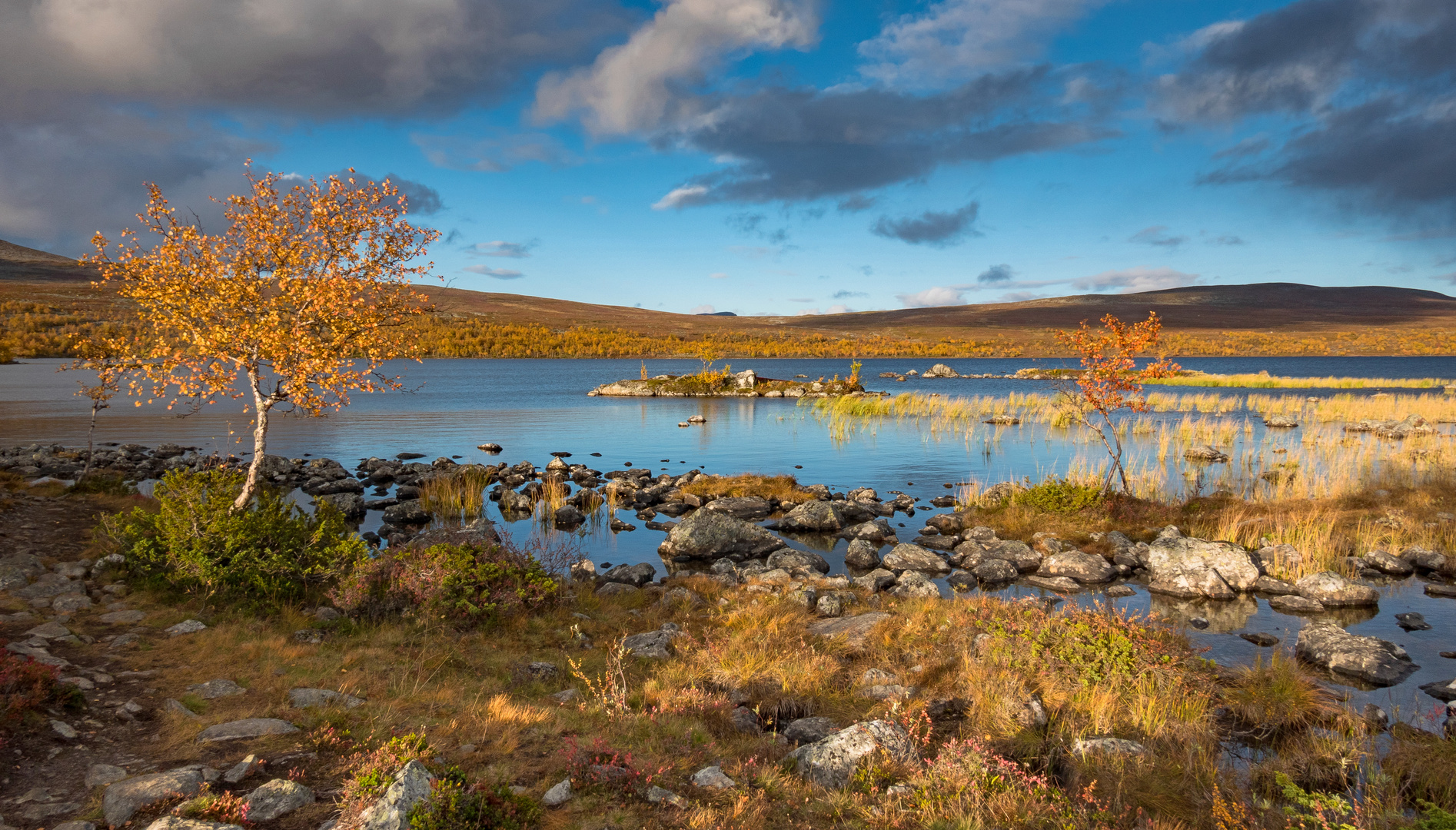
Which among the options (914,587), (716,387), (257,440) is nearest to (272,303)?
(257,440)

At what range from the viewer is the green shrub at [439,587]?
1036 centimetres

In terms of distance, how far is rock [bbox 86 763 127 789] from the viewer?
215 inches

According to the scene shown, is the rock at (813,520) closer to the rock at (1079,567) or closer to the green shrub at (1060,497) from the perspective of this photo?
the green shrub at (1060,497)

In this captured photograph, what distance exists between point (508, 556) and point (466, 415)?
132 feet

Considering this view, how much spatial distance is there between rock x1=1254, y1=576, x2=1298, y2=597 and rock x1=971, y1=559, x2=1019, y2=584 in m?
4.32

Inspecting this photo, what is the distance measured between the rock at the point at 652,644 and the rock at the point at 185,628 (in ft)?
17.3

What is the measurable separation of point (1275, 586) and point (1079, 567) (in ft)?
11.0

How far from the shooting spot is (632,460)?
3170 centimetres

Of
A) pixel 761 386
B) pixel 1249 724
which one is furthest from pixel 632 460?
pixel 761 386

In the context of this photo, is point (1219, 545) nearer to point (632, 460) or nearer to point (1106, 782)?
point (1106, 782)

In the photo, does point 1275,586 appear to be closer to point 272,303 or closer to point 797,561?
point 797,561

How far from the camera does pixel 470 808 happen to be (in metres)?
5.12

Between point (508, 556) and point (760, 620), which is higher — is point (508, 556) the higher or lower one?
the higher one

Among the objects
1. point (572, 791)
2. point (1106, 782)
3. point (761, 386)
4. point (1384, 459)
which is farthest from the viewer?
point (761, 386)
